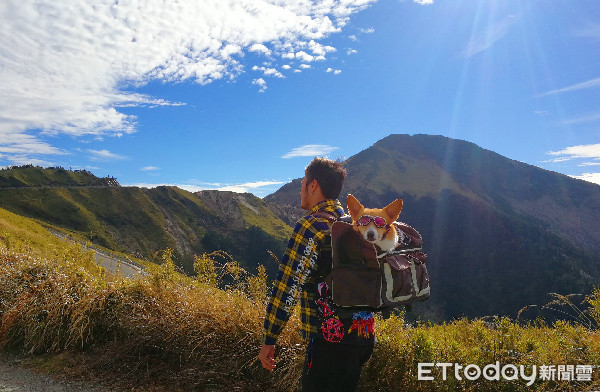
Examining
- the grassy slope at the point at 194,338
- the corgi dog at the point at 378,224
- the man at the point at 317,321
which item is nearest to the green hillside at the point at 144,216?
the grassy slope at the point at 194,338

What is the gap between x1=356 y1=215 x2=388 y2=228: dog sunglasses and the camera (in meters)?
2.29

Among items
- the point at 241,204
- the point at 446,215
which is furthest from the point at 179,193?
the point at 446,215

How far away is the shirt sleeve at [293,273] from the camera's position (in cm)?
236

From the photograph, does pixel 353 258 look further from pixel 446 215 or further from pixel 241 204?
pixel 446 215

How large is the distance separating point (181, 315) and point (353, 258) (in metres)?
3.22

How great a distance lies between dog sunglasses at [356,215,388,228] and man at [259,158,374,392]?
21cm

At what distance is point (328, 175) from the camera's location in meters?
2.56

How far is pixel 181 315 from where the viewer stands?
182 inches

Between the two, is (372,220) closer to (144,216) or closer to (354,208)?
(354,208)

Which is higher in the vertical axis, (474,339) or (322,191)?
(322,191)

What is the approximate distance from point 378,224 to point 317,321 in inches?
29.7

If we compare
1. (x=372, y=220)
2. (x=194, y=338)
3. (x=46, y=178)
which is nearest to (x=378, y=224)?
(x=372, y=220)

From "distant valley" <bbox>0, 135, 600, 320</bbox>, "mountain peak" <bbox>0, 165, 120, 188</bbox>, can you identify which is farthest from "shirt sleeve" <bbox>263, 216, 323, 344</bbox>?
"mountain peak" <bbox>0, 165, 120, 188</bbox>

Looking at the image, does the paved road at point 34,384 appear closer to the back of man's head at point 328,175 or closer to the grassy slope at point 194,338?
the grassy slope at point 194,338
